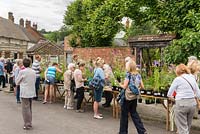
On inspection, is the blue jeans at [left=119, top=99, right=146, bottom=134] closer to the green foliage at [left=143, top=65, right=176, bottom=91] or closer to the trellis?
the green foliage at [left=143, top=65, right=176, bottom=91]

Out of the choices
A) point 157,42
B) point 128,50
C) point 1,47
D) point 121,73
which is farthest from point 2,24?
point 121,73

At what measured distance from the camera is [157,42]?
20.6 m

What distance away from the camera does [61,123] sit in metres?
9.89

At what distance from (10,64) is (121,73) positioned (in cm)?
1005

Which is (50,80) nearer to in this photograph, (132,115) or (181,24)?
(181,24)

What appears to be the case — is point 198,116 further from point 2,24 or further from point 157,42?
point 2,24

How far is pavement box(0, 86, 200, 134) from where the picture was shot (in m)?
8.94

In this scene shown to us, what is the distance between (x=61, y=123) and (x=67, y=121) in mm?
329

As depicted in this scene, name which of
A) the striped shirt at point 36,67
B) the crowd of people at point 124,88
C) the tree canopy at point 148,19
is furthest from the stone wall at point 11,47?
the crowd of people at point 124,88

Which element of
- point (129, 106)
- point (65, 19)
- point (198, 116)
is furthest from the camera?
point (65, 19)

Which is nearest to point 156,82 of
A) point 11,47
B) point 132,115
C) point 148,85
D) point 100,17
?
point 148,85

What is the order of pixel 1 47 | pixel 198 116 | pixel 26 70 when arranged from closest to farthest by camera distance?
pixel 26 70 < pixel 198 116 < pixel 1 47

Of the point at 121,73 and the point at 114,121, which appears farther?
the point at 121,73

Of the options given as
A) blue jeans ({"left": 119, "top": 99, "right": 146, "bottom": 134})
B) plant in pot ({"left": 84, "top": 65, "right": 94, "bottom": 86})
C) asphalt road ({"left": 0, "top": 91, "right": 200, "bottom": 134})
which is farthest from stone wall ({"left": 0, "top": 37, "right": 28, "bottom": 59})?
blue jeans ({"left": 119, "top": 99, "right": 146, "bottom": 134})
